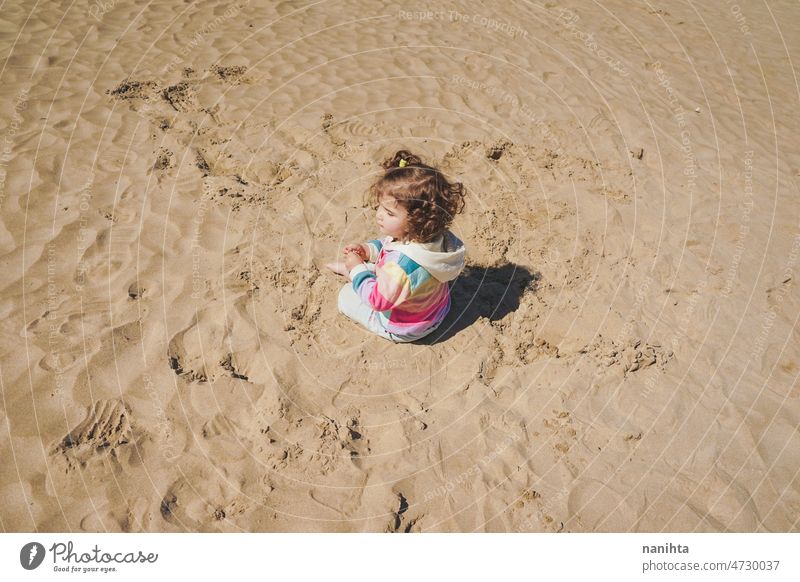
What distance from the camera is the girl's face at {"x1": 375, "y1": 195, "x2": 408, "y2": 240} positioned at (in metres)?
3.06

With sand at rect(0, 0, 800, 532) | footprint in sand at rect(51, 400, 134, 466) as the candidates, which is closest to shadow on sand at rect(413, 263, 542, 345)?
sand at rect(0, 0, 800, 532)

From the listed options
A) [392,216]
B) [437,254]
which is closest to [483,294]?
[437,254]

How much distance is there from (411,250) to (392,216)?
0.73 feet

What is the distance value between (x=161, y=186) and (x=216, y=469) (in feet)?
8.86

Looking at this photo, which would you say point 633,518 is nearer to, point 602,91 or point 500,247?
point 500,247

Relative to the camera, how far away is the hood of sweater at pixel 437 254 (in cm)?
311

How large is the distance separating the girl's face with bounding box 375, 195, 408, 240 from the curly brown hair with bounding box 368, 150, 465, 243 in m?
0.02

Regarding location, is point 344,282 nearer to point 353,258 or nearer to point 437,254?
point 353,258

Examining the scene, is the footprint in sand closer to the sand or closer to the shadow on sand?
the sand

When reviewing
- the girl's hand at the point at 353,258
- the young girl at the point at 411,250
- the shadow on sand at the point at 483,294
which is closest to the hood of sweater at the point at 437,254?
the young girl at the point at 411,250

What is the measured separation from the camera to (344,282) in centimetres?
400

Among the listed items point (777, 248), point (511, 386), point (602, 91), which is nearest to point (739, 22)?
point (602, 91)

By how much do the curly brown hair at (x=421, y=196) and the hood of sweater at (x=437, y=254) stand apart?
0.20 ft

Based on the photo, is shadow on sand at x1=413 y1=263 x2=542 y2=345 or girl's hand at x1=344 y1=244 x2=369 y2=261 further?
shadow on sand at x1=413 y1=263 x2=542 y2=345
